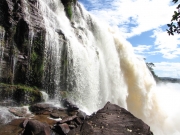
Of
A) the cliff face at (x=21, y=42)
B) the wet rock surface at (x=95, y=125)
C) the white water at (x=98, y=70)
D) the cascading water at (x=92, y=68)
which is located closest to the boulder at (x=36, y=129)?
the wet rock surface at (x=95, y=125)

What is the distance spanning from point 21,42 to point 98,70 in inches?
291

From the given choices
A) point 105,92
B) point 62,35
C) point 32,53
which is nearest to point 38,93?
point 32,53

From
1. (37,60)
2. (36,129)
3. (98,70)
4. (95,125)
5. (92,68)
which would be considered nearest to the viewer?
(95,125)

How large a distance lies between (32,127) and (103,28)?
16116mm

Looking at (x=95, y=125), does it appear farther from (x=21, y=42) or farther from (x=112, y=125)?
(x=21, y=42)

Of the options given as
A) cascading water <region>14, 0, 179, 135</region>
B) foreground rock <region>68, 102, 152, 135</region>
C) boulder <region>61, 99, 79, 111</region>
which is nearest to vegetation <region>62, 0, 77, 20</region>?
cascading water <region>14, 0, 179, 135</region>

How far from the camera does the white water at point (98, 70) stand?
49.7 ft

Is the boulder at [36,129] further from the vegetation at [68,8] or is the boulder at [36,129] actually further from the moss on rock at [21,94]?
the vegetation at [68,8]

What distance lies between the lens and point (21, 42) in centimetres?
1317

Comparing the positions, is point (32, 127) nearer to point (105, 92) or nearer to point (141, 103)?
point (105, 92)

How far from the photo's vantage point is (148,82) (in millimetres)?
23750

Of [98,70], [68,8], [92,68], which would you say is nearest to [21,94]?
[92,68]

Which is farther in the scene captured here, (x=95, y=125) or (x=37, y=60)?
(x=37, y=60)

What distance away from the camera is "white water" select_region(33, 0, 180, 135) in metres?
15.1
